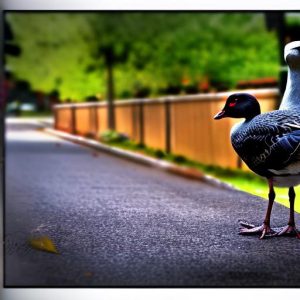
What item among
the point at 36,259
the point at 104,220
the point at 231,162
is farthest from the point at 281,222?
the point at 231,162

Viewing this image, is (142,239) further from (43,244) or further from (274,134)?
(274,134)

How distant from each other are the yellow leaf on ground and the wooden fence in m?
1.84

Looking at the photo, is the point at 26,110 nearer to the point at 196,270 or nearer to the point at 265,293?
the point at 196,270

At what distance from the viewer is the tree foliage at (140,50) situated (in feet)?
18.6

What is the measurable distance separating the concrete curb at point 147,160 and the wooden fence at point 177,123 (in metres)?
0.11

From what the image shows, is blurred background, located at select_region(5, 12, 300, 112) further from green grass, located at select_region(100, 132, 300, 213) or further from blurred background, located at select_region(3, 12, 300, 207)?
green grass, located at select_region(100, 132, 300, 213)

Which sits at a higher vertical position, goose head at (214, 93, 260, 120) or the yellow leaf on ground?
goose head at (214, 93, 260, 120)

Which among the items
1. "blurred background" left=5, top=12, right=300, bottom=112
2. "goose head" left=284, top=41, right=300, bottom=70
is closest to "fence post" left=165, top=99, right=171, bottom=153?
"blurred background" left=5, top=12, right=300, bottom=112

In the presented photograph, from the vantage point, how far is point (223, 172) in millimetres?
8359

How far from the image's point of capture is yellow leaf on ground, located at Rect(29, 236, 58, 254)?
4.93 meters

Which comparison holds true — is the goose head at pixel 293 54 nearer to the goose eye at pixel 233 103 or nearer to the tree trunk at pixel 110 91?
the goose eye at pixel 233 103

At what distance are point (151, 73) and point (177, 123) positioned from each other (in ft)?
3.44

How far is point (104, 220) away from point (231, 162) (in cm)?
308

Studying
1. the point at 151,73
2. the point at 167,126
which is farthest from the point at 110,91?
the point at 167,126
